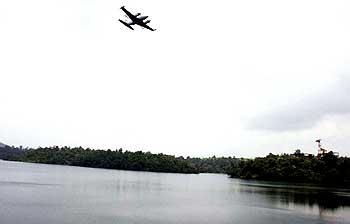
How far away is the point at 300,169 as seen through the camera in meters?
120

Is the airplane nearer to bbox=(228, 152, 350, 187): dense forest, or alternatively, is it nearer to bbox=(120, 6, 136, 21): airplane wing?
bbox=(120, 6, 136, 21): airplane wing

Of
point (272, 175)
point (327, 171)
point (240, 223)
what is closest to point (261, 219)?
point (240, 223)

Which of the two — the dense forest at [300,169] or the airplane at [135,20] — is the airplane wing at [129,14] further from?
the dense forest at [300,169]

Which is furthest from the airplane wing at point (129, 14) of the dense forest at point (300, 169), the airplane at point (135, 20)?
the dense forest at point (300, 169)

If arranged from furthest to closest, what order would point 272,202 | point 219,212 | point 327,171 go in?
point 327,171 < point 272,202 < point 219,212

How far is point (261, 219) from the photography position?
37.8 meters

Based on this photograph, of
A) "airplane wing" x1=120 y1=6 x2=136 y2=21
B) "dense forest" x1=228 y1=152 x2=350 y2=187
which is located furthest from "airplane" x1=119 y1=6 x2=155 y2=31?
"dense forest" x1=228 y1=152 x2=350 y2=187

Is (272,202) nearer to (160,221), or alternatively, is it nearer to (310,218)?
(310,218)

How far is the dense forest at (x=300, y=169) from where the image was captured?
11016 centimetres

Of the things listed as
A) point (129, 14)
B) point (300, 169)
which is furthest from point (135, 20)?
point (300, 169)

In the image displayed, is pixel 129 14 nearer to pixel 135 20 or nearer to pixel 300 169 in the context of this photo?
pixel 135 20

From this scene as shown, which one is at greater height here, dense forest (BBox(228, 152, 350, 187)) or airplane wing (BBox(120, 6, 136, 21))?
airplane wing (BBox(120, 6, 136, 21))

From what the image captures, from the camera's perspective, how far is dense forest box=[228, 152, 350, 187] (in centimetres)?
11016

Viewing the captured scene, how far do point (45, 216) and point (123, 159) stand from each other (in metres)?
147
